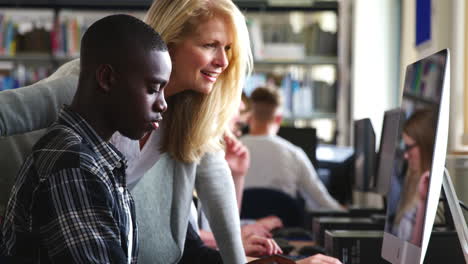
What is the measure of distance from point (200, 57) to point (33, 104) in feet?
1.70

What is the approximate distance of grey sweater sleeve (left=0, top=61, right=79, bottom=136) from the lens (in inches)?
48.3

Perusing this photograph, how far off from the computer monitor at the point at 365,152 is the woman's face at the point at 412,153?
141 cm

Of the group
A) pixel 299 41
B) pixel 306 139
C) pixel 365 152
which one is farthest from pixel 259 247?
pixel 299 41

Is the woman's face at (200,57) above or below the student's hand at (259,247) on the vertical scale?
above

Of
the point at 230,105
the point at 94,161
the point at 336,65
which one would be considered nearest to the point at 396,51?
the point at 336,65

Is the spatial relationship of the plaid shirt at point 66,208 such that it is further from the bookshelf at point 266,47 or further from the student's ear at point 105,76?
the bookshelf at point 266,47

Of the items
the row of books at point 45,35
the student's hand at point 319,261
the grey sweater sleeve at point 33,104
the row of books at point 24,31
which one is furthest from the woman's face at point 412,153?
the row of books at point 24,31

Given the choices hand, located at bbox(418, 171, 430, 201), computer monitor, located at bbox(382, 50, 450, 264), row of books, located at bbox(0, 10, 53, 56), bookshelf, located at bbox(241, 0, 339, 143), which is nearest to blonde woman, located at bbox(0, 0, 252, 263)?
computer monitor, located at bbox(382, 50, 450, 264)

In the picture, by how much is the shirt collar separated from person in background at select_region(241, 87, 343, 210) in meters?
2.79

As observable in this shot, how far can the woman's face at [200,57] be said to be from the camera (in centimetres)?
171

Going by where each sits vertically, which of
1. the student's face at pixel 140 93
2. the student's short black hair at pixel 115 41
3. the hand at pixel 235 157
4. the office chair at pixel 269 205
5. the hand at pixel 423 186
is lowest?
the office chair at pixel 269 205

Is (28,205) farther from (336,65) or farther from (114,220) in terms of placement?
(336,65)

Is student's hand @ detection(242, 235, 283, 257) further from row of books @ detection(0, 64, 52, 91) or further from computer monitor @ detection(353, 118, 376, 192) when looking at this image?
row of books @ detection(0, 64, 52, 91)

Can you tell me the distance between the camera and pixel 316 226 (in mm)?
2504
